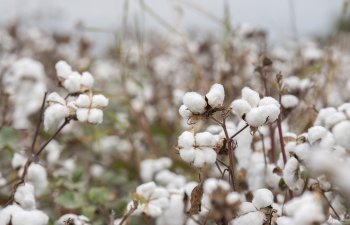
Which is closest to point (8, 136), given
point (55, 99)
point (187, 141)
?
point (55, 99)

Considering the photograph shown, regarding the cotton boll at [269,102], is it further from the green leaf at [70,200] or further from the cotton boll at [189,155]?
the green leaf at [70,200]

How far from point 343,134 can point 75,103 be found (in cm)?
57

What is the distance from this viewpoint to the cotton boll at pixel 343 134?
37.0 inches

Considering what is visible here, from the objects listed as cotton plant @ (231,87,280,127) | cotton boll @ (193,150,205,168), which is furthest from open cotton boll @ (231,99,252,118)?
cotton boll @ (193,150,205,168)

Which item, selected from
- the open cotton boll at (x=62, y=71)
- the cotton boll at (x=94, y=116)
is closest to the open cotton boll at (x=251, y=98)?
the cotton boll at (x=94, y=116)

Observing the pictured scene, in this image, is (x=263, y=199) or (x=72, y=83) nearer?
(x=263, y=199)

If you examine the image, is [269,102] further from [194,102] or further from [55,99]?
[55,99]

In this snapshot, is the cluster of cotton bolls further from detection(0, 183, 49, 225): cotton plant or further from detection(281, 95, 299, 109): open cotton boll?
detection(281, 95, 299, 109): open cotton boll

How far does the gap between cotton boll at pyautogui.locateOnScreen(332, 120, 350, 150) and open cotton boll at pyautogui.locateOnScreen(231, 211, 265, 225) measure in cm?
19

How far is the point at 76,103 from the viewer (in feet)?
3.96

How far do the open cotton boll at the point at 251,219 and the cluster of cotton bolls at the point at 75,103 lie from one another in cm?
38

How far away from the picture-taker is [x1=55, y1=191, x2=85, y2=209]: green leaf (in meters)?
1.52

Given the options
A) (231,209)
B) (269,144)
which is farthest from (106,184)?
(231,209)

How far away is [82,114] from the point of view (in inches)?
46.9
